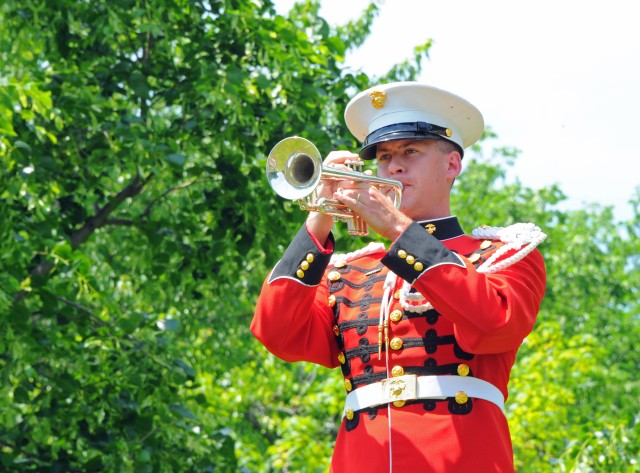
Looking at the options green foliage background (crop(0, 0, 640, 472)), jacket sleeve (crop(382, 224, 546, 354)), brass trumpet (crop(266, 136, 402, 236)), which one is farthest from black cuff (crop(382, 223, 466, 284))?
green foliage background (crop(0, 0, 640, 472))

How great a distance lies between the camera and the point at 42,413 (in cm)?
802

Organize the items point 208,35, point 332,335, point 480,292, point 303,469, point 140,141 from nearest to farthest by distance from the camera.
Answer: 1. point 480,292
2. point 332,335
3. point 140,141
4. point 208,35
5. point 303,469

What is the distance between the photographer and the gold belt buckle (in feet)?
13.4

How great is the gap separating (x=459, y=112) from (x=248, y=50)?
14.6ft

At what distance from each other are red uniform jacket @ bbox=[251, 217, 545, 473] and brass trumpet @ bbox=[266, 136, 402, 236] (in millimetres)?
139

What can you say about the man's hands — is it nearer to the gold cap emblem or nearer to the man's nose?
the man's nose

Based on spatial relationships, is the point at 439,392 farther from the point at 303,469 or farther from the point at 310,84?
the point at 303,469

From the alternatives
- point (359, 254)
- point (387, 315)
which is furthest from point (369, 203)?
point (359, 254)

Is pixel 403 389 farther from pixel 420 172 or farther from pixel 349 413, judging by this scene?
pixel 420 172

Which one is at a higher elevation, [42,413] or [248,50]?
[248,50]

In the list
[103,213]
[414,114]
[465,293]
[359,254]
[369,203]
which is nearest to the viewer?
[465,293]

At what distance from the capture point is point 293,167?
4238mm

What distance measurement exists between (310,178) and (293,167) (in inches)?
4.0

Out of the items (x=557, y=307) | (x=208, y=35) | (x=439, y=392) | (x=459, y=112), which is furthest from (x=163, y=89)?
(x=557, y=307)
